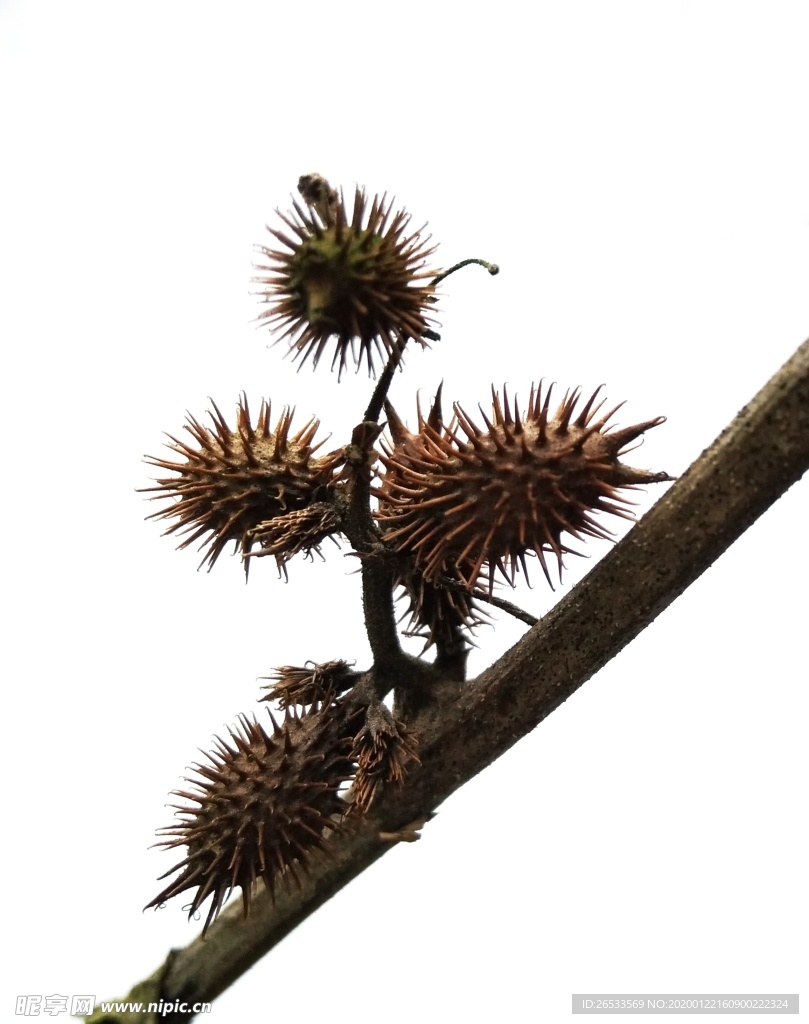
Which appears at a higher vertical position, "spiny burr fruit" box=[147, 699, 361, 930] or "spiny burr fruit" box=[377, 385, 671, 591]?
"spiny burr fruit" box=[377, 385, 671, 591]

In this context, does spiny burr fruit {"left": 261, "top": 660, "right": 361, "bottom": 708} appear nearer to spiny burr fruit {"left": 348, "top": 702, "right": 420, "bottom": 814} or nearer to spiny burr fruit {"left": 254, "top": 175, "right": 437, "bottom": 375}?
spiny burr fruit {"left": 348, "top": 702, "right": 420, "bottom": 814}

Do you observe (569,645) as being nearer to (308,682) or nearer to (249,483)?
(308,682)

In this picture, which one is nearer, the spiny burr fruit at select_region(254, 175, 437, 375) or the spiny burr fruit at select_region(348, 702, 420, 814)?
the spiny burr fruit at select_region(254, 175, 437, 375)

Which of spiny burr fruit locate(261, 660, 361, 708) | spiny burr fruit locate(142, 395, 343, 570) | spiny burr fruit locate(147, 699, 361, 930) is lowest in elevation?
spiny burr fruit locate(147, 699, 361, 930)

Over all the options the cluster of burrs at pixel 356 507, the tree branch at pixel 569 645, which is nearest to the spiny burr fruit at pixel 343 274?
the cluster of burrs at pixel 356 507

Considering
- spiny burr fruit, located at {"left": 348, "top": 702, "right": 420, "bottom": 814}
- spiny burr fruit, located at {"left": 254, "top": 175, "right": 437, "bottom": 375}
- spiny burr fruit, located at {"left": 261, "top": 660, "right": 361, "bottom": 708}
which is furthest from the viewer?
spiny burr fruit, located at {"left": 261, "top": 660, "right": 361, "bottom": 708}

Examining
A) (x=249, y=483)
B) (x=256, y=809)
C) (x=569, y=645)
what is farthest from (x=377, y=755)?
(x=249, y=483)

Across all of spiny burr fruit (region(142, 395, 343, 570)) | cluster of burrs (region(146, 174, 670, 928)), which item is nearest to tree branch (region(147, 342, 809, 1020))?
cluster of burrs (region(146, 174, 670, 928))
